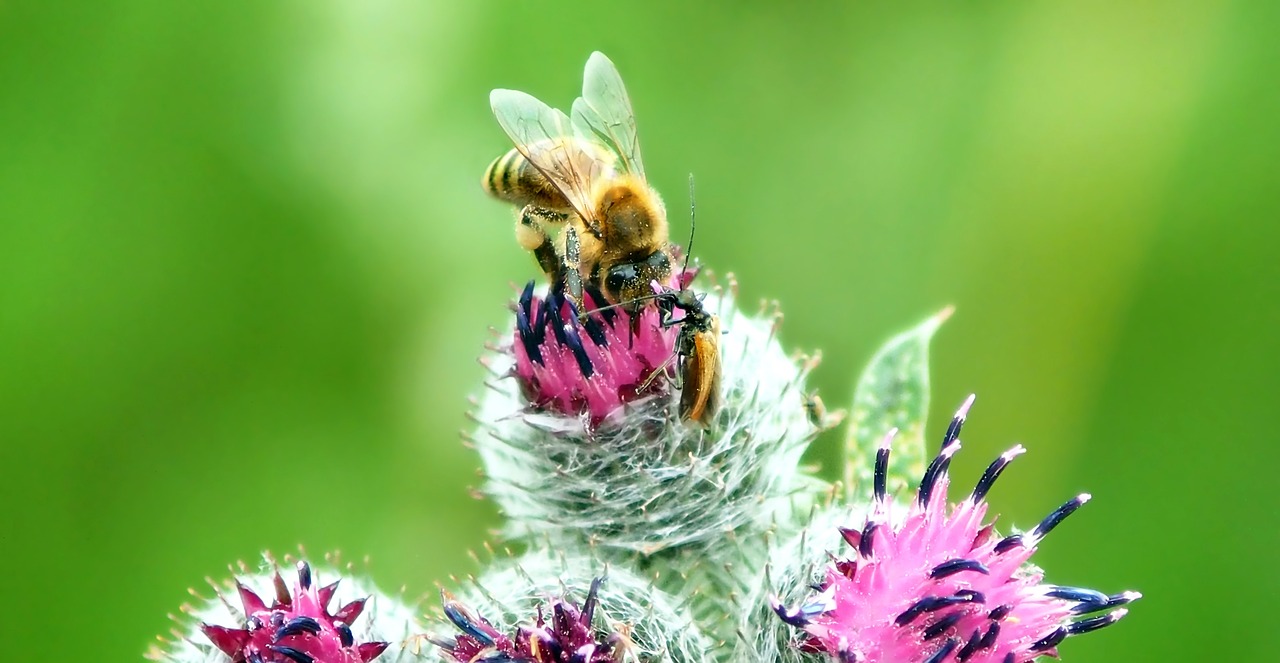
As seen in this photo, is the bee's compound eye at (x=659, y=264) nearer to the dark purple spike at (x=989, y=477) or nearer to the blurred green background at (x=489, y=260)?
the dark purple spike at (x=989, y=477)

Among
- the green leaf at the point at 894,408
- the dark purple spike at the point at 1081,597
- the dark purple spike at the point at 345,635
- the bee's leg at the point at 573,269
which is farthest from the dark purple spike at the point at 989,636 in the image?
the dark purple spike at the point at 345,635

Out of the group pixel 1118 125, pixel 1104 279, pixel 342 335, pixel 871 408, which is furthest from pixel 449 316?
pixel 1118 125

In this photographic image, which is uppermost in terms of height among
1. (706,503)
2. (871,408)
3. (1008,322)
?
(1008,322)

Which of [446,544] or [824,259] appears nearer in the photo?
[446,544]

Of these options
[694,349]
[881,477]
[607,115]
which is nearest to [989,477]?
[881,477]

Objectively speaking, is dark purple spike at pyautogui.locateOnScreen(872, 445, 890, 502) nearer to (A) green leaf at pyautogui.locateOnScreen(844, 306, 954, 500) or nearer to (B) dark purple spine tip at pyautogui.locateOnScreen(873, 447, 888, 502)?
(B) dark purple spine tip at pyautogui.locateOnScreen(873, 447, 888, 502)

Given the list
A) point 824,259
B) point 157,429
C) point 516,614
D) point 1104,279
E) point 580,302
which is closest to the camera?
point 516,614

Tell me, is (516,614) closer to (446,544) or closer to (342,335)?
(446,544)
